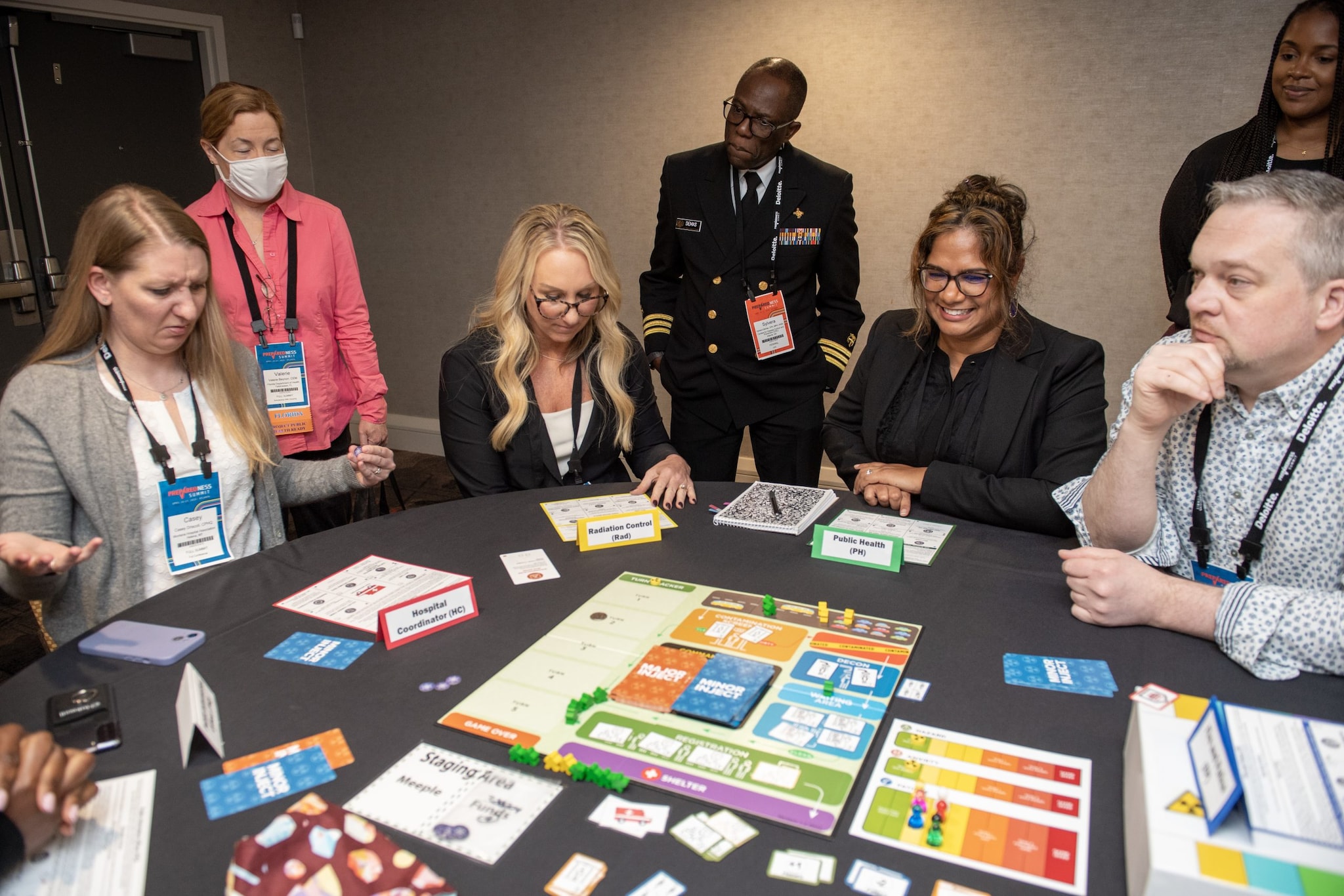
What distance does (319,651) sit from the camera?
4.86ft

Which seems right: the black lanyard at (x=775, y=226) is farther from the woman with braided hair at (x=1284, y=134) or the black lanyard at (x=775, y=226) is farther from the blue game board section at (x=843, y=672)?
the blue game board section at (x=843, y=672)

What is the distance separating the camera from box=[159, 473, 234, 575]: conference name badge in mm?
1902

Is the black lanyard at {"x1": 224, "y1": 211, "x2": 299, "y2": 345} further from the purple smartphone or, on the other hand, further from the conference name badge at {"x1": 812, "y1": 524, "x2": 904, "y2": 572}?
the conference name badge at {"x1": 812, "y1": 524, "x2": 904, "y2": 572}

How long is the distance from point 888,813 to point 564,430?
1.57m

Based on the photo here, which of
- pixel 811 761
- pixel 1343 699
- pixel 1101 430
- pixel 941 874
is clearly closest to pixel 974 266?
pixel 1101 430

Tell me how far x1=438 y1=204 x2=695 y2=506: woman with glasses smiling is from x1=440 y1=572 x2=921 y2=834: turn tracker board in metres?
0.70

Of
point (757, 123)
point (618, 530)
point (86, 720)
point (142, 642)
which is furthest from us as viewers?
point (757, 123)

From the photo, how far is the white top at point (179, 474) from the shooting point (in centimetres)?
188

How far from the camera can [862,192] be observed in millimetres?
4219

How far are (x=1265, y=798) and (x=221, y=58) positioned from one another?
18.5 feet

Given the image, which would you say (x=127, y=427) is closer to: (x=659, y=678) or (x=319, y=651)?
(x=319, y=651)

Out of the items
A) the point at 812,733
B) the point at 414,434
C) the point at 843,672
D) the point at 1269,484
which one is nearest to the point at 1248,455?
the point at 1269,484

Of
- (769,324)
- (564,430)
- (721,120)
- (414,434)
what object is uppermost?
(721,120)

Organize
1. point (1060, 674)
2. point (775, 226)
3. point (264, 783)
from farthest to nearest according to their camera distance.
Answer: point (775, 226) → point (1060, 674) → point (264, 783)
